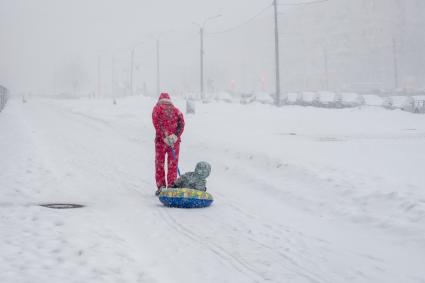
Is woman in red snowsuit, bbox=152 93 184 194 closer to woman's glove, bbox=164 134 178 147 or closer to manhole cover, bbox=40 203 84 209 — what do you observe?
woman's glove, bbox=164 134 178 147

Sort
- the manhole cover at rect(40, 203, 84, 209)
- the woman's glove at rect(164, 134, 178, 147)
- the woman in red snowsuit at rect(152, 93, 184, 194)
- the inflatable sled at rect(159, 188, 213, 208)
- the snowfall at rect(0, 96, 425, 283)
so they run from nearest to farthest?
the snowfall at rect(0, 96, 425, 283), the manhole cover at rect(40, 203, 84, 209), the inflatable sled at rect(159, 188, 213, 208), the woman's glove at rect(164, 134, 178, 147), the woman in red snowsuit at rect(152, 93, 184, 194)

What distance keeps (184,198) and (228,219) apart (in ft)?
2.89

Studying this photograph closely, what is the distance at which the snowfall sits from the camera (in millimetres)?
4820

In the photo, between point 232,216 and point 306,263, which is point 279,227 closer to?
point 232,216

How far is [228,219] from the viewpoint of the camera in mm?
6980

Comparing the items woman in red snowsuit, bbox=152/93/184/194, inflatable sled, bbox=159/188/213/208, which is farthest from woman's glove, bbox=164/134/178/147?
inflatable sled, bbox=159/188/213/208

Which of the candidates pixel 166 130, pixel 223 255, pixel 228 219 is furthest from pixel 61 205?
pixel 223 255

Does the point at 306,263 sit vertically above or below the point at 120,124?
below

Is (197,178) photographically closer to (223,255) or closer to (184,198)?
(184,198)

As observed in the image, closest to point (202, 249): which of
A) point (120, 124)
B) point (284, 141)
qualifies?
point (284, 141)

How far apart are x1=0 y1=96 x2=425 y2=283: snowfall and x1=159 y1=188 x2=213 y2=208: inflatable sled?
0.16 m

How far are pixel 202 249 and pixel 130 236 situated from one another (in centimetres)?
94

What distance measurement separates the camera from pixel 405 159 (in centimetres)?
1146

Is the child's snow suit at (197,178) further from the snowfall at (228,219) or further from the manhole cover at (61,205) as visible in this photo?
the manhole cover at (61,205)
